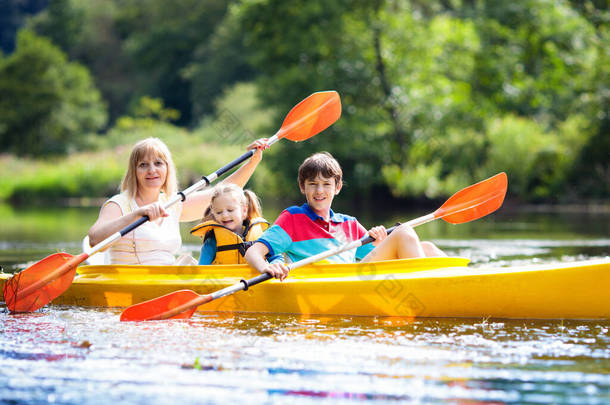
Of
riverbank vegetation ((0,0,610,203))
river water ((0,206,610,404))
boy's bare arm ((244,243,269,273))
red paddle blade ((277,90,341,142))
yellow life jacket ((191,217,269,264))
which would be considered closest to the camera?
river water ((0,206,610,404))

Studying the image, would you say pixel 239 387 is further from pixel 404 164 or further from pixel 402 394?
pixel 404 164

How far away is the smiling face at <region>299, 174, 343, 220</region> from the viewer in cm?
411

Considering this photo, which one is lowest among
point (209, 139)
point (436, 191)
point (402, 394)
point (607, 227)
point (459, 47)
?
point (402, 394)

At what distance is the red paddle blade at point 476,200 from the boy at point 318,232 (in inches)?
14.8

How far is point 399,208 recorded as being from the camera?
52.5ft

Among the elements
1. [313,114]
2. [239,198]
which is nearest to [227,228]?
[239,198]

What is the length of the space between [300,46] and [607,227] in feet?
30.5

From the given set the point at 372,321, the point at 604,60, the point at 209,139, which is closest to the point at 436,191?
the point at 604,60

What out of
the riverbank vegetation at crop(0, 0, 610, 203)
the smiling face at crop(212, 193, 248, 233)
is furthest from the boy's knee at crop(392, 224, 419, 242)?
the riverbank vegetation at crop(0, 0, 610, 203)

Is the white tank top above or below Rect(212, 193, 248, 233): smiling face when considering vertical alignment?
below

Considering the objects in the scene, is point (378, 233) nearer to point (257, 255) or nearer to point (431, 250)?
point (431, 250)

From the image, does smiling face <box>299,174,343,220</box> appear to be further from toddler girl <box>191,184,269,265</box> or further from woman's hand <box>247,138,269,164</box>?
woman's hand <box>247,138,269,164</box>

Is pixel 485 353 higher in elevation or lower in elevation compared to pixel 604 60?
lower

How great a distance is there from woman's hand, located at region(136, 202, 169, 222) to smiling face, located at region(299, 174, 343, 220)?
28.5 inches
